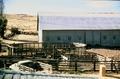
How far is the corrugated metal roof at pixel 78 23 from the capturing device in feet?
133

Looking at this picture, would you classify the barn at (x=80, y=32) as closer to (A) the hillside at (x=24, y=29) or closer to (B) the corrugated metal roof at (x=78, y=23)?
(B) the corrugated metal roof at (x=78, y=23)

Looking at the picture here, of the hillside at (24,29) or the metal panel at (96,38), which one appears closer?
the metal panel at (96,38)

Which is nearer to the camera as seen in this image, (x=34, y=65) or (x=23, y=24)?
(x=34, y=65)

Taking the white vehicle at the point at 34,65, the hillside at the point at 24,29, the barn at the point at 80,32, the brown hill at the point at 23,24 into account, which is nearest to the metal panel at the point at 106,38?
the barn at the point at 80,32

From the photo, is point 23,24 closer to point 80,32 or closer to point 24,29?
point 24,29

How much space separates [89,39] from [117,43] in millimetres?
3424

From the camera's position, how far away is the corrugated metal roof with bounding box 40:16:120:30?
133 feet

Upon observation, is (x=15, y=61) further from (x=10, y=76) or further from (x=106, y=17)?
(x=106, y=17)

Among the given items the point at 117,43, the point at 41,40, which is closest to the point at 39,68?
the point at 41,40

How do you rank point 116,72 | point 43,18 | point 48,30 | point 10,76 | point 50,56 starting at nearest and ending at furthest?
point 10,76, point 116,72, point 50,56, point 48,30, point 43,18

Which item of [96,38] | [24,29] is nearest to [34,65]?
[96,38]

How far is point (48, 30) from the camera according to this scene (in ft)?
131

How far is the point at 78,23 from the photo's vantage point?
4197cm

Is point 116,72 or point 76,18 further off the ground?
point 76,18
